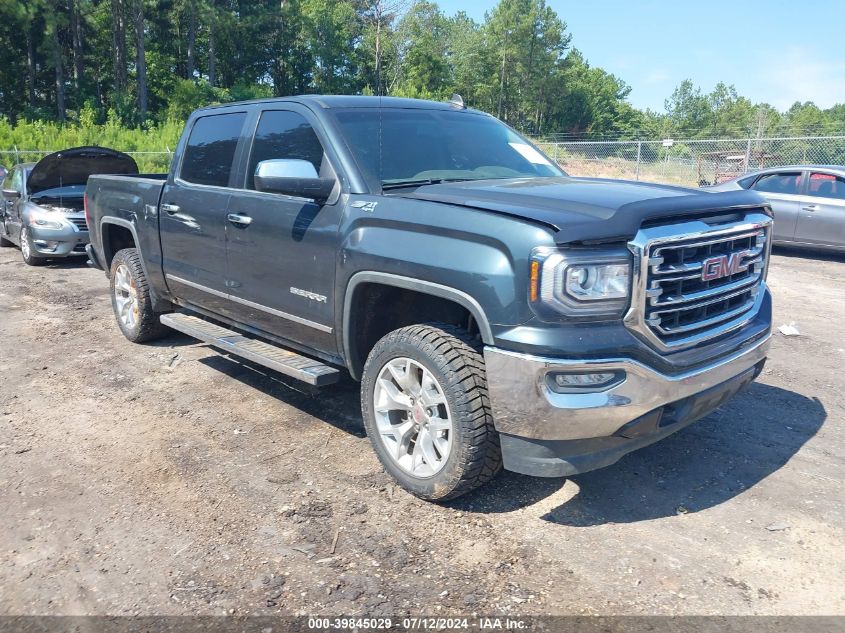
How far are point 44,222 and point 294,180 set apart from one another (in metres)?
8.42

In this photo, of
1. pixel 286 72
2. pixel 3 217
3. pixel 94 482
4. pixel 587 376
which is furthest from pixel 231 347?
pixel 286 72

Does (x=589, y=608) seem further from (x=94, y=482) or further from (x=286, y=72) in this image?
(x=286, y=72)

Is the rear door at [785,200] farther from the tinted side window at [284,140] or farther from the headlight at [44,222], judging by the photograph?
the headlight at [44,222]

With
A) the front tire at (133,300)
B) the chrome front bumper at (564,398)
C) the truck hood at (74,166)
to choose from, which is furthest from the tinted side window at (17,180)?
the chrome front bumper at (564,398)

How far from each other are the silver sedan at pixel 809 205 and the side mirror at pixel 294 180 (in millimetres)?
9748

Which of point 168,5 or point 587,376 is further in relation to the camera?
point 168,5

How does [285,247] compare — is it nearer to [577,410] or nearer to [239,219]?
[239,219]

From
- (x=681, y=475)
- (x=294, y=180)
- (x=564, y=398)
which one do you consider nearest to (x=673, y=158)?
(x=681, y=475)

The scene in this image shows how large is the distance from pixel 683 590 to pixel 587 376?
94cm

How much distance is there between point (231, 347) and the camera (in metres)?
4.56

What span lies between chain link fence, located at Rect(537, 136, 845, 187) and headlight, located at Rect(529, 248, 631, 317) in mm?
18818

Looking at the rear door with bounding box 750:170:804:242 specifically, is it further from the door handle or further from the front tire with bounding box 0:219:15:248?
the front tire with bounding box 0:219:15:248

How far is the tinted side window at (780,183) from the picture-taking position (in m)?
11.3

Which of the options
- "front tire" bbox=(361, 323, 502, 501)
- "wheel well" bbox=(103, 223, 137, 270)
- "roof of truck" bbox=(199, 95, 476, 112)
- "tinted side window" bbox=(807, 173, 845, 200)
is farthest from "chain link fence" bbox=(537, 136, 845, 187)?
"front tire" bbox=(361, 323, 502, 501)
